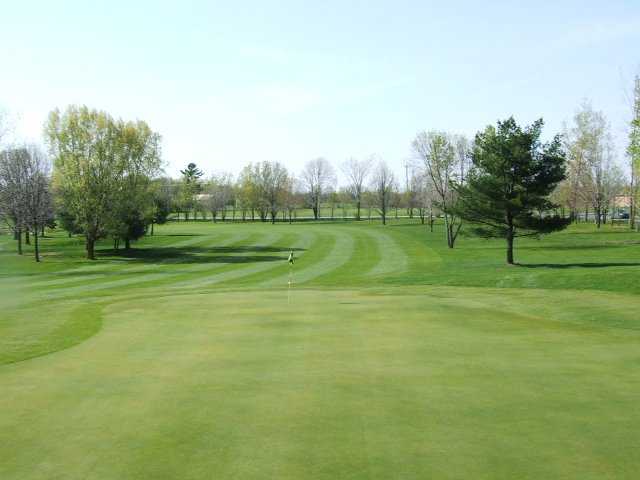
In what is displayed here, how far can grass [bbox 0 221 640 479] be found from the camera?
7.63 metres

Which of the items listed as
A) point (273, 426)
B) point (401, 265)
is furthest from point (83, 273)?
point (273, 426)

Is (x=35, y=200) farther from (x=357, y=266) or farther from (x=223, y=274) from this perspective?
(x=357, y=266)

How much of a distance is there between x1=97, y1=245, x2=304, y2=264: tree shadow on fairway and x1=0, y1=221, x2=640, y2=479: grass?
37.4 metres

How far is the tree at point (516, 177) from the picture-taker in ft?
152

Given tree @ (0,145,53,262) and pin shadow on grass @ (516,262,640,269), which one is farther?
tree @ (0,145,53,262)

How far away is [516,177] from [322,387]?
1567 inches

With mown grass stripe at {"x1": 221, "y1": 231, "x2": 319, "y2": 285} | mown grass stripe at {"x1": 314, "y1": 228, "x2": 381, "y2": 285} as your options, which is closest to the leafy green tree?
mown grass stripe at {"x1": 221, "y1": 231, "x2": 319, "y2": 285}

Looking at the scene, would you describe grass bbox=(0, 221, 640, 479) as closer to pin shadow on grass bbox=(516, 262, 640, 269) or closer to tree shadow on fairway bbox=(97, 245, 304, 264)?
pin shadow on grass bbox=(516, 262, 640, 269)

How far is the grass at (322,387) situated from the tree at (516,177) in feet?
75.1

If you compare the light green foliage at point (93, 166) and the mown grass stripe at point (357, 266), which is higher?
the light green foliage at point (93, 166)

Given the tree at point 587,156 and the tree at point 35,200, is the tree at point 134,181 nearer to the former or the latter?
the tree at point 35,200

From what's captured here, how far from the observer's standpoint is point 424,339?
49.1ft

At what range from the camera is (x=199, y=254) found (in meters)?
68.5

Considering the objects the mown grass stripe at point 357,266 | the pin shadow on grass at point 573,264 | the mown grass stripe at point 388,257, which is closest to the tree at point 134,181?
the mown grass stripe at point 357,266
